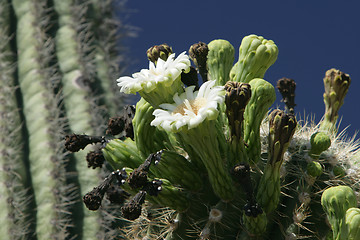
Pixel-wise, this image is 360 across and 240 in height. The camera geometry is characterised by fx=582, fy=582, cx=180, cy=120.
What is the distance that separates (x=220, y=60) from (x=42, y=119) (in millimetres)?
1904

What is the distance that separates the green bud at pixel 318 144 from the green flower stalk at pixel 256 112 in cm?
22

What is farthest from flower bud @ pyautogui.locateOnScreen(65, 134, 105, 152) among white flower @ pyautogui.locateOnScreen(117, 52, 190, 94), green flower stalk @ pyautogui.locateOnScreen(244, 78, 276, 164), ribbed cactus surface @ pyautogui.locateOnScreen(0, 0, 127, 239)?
ribbed cactus surface @ pyautogui.locateOnScreen(0, 0, 127, 239)

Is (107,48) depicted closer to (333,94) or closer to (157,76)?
(333,94)

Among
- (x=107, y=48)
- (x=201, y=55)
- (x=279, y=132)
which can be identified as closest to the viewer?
(x=279, y=132)

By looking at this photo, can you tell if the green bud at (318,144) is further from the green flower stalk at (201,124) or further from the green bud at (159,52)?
the green bud at (159,52)

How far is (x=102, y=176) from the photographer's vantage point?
3594mm

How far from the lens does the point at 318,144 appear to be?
206cm

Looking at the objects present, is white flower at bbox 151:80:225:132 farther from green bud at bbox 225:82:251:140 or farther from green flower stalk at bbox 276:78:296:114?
green flower stalk at bbox 276:78:296:114

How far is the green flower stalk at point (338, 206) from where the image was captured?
1738 millimetres

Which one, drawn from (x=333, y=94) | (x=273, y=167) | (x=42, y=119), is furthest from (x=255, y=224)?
(x=42, y=119)

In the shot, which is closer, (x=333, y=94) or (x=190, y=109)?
(x=190, y=109)

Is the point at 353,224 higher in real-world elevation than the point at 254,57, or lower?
lower

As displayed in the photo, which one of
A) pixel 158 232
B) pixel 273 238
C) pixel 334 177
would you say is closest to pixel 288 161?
pixel 334 177

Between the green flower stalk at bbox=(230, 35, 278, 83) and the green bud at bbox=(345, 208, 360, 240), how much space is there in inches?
25.5
